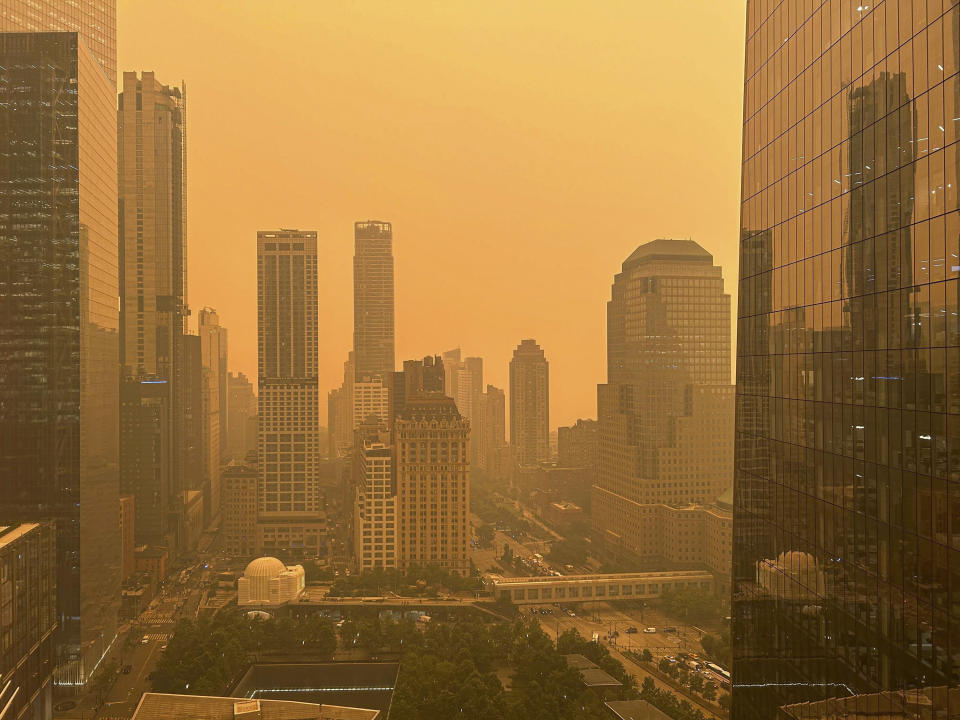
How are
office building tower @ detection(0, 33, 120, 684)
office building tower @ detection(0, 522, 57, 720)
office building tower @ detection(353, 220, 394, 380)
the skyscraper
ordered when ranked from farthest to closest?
office building tower @ detection(353, 220, 394, 380) < the skyscraper < office building tower @ detection(0, 33, 120, 684) < office building tower @ detection(0, 522, 57, 720)

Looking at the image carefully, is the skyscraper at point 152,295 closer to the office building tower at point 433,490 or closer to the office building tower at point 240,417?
the office building tower at point 433,490

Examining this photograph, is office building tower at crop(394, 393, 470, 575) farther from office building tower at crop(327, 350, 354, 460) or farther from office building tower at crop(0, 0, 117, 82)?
office building tower at crop(327, 350, 354, 460)

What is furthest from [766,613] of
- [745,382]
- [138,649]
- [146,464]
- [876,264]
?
[146,464]

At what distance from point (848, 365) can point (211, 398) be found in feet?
179

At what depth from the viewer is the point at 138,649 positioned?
88.0ft

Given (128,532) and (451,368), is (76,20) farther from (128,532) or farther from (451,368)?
(451,368)

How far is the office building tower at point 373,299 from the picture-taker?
2566 inches

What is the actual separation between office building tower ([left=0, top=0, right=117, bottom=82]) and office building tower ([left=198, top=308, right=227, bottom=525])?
23.7 m

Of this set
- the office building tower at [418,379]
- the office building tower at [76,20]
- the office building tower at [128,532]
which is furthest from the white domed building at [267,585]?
the office building tower at [76,20]

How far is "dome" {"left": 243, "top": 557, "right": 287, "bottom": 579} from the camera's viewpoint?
31.9 meters

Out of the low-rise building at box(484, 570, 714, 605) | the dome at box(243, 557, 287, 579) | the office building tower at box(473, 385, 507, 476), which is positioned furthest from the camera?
the office building tower at box(473, 385, 507, 476)

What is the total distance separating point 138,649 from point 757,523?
2298 centimetres

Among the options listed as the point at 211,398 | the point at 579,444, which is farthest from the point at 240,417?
the point at 579,444

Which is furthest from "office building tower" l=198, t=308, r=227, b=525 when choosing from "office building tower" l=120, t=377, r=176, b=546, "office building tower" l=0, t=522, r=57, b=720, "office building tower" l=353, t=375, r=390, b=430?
"office building tower" l=0, t=522, r=57, b=720
